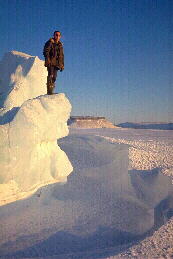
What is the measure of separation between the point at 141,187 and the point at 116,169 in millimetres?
1087

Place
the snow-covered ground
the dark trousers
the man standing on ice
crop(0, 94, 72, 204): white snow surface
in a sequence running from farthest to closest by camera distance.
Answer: the dark trousers < the man standing on ice < crop(0, 94, 72, 204): white snow surface < the snow-covered ground

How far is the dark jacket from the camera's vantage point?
22.0ft

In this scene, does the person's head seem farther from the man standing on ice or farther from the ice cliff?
the ice cliff

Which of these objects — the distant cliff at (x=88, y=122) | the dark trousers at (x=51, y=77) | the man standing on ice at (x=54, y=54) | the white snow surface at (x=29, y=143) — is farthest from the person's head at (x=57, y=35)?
the distant cliff at (x=88, y=122)

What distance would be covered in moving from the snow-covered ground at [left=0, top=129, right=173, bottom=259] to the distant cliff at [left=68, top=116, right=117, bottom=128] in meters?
22.4

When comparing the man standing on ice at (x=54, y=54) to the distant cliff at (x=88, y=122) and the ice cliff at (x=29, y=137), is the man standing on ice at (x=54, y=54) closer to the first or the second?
the ice cliff at (x=29, y=137)

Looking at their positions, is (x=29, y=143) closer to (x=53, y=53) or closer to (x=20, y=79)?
(x=53, y=53)

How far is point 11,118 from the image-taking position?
675 cm

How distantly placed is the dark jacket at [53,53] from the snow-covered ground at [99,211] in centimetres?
331

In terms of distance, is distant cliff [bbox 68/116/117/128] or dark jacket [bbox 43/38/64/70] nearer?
dark jacket [bbox 43/38/64/70]

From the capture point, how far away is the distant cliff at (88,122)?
1339 inches

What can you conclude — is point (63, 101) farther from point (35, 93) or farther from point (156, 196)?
point (156, 196)

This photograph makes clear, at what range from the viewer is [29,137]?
21.9 ft

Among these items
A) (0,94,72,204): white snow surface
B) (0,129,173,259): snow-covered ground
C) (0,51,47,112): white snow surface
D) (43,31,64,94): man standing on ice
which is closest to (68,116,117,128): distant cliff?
(0,129,173,259): snow-covered ground
